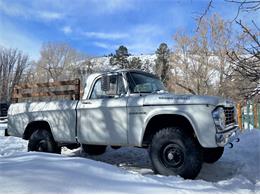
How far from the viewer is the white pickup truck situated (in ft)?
Answer: 16.9

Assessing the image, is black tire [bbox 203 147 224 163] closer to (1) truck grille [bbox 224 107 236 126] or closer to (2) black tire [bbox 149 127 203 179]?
(1) truck grille [bbox 224 107 236 126]

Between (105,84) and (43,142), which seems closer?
(105,84)

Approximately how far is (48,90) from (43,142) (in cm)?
133

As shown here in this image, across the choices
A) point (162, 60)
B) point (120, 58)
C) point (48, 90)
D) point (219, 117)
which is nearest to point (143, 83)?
point (219, 117)

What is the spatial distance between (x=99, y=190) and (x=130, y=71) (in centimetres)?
360

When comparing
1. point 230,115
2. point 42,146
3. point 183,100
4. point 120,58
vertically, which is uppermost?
point 120,58

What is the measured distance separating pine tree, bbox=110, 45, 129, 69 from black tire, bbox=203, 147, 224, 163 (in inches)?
1674

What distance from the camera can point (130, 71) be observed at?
21.4 feet

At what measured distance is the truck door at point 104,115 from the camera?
5.96m

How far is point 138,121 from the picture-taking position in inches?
225

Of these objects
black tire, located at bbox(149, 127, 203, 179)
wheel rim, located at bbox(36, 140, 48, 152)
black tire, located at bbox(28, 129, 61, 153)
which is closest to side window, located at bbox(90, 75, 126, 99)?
black tire, located at bbox(149, 127, 203, 179)

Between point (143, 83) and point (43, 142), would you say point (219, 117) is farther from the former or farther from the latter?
point (43, 142)

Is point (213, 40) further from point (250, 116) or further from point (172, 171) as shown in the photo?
point (172, 171)

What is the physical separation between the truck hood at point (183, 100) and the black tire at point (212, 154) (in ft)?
4.15
